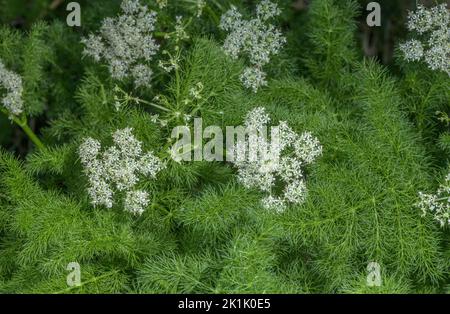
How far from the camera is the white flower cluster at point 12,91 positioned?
8.21 ft

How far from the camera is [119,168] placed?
2195 millimetres

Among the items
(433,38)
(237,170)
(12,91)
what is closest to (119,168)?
(237,170)

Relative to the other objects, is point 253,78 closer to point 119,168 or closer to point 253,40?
point 253,40

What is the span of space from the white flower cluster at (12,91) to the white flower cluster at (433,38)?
160 cm

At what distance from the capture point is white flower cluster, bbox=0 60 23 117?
2504 millimetres

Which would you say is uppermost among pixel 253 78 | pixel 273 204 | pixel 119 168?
pixel 253 78

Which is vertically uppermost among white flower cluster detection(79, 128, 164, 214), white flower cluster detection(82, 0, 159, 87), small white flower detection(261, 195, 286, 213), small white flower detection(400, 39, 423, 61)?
white flower cluster detection(82, 0, 159, 87)

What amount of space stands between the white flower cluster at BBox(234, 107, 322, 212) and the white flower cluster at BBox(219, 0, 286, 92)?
25 cm

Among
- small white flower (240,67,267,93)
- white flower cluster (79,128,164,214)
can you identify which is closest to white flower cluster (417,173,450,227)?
small white flower (240,67,267,93)

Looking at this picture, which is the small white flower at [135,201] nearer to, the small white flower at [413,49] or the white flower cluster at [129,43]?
the white flower cluster at [129,43]

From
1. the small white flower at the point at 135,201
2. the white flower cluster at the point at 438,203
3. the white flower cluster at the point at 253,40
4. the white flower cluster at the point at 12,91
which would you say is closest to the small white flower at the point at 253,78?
the white flower cluster at the point at 253,40

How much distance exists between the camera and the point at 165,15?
8.60 feet

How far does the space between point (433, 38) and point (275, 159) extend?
0.82 m

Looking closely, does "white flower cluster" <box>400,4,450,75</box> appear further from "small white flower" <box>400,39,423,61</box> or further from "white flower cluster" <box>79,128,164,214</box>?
"white flower cluster" <box>79,128,164,214</box>
